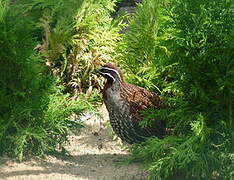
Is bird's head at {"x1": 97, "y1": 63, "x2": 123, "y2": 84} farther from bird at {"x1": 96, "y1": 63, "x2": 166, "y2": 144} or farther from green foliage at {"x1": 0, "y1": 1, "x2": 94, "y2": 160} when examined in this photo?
green foliage at {"x1": 0, "y1": 1, "x2": 94, "y2": 160}

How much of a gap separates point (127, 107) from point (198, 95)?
37.4 inches

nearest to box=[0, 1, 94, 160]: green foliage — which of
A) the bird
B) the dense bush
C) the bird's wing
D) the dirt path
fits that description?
the dirt path

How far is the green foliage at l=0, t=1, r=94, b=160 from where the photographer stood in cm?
584

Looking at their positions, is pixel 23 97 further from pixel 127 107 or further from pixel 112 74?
pixel 127 107

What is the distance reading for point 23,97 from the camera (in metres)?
5.93

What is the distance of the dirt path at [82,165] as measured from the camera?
5.63 m

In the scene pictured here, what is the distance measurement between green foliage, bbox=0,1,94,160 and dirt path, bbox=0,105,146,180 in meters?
0.15

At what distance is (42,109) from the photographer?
19.7 feet

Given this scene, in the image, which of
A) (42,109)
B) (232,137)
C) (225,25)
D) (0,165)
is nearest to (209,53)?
(225,25)

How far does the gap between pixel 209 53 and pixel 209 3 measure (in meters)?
0.42

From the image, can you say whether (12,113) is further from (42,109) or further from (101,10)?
(101,10)

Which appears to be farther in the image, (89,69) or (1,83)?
(89,69)

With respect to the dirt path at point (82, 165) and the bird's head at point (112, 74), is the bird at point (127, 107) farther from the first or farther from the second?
the dirt path at point (82, 165)

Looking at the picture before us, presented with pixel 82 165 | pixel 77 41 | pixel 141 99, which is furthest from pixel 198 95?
pixel 77 41
